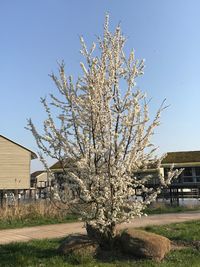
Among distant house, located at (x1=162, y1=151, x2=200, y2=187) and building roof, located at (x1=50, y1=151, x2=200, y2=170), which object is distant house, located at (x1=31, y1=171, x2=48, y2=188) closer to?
building roof, located at (x1=50, y1=151, x2=200, y2=170)

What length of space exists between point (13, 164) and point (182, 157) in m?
19.6

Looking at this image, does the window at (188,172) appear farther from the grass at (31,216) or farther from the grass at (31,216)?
the grass at (31,216)

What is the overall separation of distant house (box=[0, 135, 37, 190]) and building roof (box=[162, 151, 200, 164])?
15517 mm

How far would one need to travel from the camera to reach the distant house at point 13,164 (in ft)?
135

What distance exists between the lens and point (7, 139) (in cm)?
4203

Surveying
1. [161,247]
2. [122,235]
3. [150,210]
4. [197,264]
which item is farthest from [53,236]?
[150,210]

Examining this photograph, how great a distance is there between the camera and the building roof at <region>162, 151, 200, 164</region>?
45459mm

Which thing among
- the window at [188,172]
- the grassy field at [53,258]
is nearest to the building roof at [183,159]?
the window at [188,172]

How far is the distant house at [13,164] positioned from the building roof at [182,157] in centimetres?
1552

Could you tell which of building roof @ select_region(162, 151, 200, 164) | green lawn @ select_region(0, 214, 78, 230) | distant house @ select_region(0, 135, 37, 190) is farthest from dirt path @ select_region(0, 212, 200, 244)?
building roof @ select_region(162, 151, 200, 164)

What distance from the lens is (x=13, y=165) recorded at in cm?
4206

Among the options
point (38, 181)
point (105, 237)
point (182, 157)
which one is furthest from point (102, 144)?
point (38, 181)

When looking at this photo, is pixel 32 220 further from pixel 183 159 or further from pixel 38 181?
pixel 38 181

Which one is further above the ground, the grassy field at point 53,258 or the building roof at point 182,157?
the building roof at point 182,157
